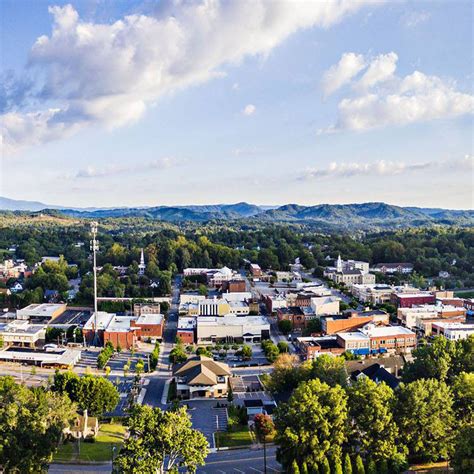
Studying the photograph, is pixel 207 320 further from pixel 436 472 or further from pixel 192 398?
pixel 436 472

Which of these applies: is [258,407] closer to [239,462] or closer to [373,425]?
[239,462]

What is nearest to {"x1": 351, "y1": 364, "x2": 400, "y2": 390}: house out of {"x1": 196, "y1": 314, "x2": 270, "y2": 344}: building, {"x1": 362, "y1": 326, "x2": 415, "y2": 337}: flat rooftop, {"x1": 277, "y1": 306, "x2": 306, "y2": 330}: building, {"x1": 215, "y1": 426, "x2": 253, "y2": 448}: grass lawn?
{"x1": 215, "y1": 426, "x2": 253, "y2": 448}: grass lawn

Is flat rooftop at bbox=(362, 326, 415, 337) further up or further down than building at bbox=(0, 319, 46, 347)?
further up

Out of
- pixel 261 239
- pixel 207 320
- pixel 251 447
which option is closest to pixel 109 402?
pixel 251 447

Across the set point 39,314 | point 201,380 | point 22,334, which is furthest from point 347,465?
point 39,314

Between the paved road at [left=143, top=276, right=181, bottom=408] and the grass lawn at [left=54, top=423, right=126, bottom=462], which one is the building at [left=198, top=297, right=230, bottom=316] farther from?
the grass lawn at [left=54, top=423, right=126, bottom=462]

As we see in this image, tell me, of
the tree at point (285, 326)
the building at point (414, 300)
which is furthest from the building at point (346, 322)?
the building at point (414, 300)
